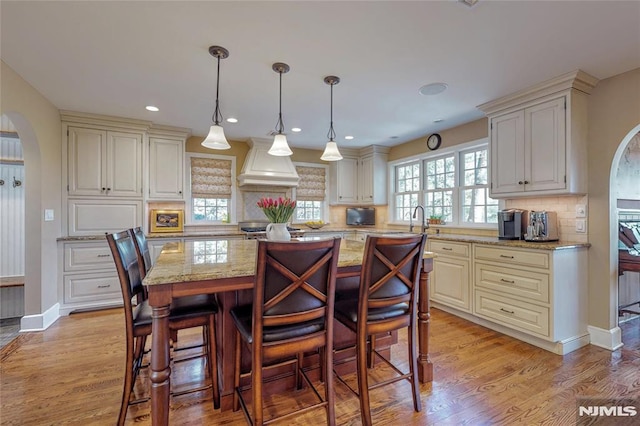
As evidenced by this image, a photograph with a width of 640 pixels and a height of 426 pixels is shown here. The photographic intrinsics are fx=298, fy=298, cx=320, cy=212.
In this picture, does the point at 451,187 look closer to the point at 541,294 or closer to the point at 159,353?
the point at 541,294

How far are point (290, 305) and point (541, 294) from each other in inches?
98.2

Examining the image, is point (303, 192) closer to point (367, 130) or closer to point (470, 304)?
point (367, 130)

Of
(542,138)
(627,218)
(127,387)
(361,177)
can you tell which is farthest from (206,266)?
(361,177)

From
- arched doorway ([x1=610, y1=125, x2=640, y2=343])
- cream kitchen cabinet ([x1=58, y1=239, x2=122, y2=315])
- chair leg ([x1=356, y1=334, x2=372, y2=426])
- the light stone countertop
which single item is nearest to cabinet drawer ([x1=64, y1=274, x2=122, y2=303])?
cream kitchen cabinet ([x1=58, y1=239, x2=122, y2=315])

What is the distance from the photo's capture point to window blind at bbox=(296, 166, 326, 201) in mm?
5590

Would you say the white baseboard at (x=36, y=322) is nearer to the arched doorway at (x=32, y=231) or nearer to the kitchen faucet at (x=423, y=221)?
the arched doorway at (x=32, y=231)

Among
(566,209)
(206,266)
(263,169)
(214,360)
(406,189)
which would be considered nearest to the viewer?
(206,266)

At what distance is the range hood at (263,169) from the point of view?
4.76 m

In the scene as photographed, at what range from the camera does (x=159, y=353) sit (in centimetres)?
139

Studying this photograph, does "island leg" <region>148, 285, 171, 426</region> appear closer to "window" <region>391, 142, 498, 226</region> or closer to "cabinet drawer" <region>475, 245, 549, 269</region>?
"cabinet drawer" <region>475, 245, 549, 269</region>

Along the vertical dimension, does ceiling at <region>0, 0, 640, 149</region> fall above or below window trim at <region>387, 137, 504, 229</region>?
above

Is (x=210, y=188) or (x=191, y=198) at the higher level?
(x=210, y=188)

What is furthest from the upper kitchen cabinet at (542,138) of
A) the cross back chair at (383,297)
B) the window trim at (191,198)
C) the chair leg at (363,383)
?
the window trim at (191,198)

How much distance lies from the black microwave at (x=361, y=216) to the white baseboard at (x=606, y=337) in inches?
139
